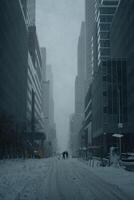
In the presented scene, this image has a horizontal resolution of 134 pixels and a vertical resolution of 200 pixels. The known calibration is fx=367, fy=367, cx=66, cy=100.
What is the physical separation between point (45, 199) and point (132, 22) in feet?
312

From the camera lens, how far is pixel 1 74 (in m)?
86.9

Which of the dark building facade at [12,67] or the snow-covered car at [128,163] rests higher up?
the dark building facade at [12,67]

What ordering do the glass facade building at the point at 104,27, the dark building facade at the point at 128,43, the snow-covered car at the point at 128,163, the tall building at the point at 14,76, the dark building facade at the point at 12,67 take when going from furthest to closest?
the glass facade building at the point at 104,27 < the dark building facade at the point at 128,43 < the dark building facade at the point at 12,67 < the tall building at the point at 14,76 < the snow-covered car at the point at 128,163

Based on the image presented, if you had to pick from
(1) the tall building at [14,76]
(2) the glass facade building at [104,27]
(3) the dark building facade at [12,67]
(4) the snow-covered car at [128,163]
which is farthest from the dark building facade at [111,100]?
(4) the snow-covered car at [128,163]

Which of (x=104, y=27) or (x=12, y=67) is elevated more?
(x=104, y=27)

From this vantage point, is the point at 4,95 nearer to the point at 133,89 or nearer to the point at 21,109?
the point at 21,109

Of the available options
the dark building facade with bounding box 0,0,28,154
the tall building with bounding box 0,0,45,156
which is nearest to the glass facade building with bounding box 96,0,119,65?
the dark building facade with bounding box 0,0,28,154

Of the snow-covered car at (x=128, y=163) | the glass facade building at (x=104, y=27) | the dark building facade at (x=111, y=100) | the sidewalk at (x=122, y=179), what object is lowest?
the sidewalk at (x=122, y=179)

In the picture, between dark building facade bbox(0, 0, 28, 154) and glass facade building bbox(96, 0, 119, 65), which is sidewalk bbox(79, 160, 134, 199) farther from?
glass facade building bbox(96, 0, 119, 65)

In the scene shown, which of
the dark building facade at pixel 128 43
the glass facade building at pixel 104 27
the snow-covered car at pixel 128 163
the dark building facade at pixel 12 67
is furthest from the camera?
the glass facade building at pixel 104 27

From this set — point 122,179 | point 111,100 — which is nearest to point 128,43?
point 111,100

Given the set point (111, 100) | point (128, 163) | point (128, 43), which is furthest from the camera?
point (111, 100)

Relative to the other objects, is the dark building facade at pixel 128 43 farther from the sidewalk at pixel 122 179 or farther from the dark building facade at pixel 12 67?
the sidewalk at pixel 122 179

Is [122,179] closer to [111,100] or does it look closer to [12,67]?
[12,67]
